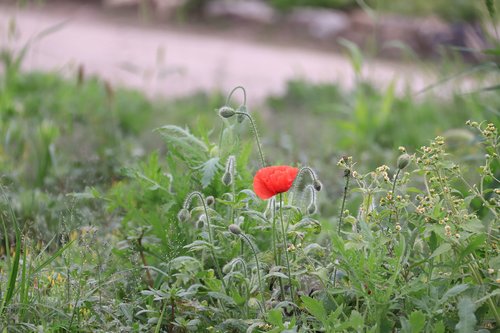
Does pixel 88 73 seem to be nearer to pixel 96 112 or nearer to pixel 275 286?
pixel 96 112

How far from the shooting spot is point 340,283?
89.0 inches

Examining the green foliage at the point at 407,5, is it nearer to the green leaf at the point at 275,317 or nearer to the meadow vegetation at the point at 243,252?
the meadow vegetation at the point at 243,252

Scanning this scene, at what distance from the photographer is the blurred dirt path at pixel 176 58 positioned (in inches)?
276

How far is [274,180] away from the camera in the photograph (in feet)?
6.39

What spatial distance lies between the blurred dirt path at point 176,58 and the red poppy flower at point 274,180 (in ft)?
13.8

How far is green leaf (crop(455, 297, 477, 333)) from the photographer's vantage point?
187 centimetres

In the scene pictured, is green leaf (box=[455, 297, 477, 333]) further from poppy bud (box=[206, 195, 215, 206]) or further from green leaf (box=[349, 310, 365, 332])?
poppy bud (box=[206, 195, 215, 206])

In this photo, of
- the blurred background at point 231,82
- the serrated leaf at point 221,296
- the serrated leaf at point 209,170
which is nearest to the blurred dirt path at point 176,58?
the blurred background at point 231,82

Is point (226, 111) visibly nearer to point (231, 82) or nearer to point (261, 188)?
point (261, 188)

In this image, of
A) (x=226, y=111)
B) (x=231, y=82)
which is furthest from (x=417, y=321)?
(x=231, y=82)

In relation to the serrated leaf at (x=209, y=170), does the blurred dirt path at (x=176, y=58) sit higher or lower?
lower

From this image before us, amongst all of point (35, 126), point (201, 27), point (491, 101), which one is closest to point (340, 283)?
point (35, 126)

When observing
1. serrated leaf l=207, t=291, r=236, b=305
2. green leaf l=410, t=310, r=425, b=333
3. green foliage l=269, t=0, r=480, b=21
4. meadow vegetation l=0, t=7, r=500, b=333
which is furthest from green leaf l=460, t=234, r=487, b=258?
green foliage l=269, t=0, r=480, b=21

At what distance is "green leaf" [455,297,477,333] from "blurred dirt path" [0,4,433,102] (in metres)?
4.38
